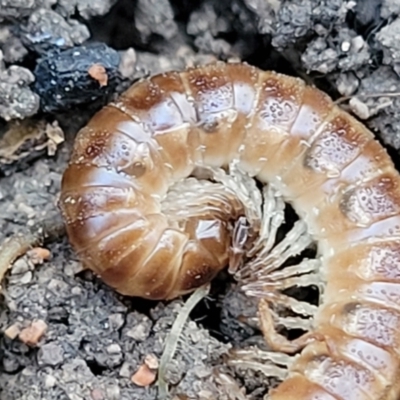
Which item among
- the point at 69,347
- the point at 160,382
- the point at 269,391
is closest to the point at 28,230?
the point at 69,347

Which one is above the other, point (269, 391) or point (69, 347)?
point (269, 391)

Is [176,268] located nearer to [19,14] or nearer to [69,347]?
[69,347]

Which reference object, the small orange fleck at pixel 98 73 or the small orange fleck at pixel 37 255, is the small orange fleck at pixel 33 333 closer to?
the small orange fleck at pixel 37 255

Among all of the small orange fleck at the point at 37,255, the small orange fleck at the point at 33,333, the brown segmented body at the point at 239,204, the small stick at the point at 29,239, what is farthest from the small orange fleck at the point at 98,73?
the small orange fleck at the point at 33,333

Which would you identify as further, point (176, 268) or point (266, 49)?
point (266, 49)

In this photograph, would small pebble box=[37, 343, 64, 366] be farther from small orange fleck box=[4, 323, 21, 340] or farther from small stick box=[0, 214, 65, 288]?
small stick box=[0, 214, 65, 288]

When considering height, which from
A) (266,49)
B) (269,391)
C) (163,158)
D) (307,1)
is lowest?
(269,391)
